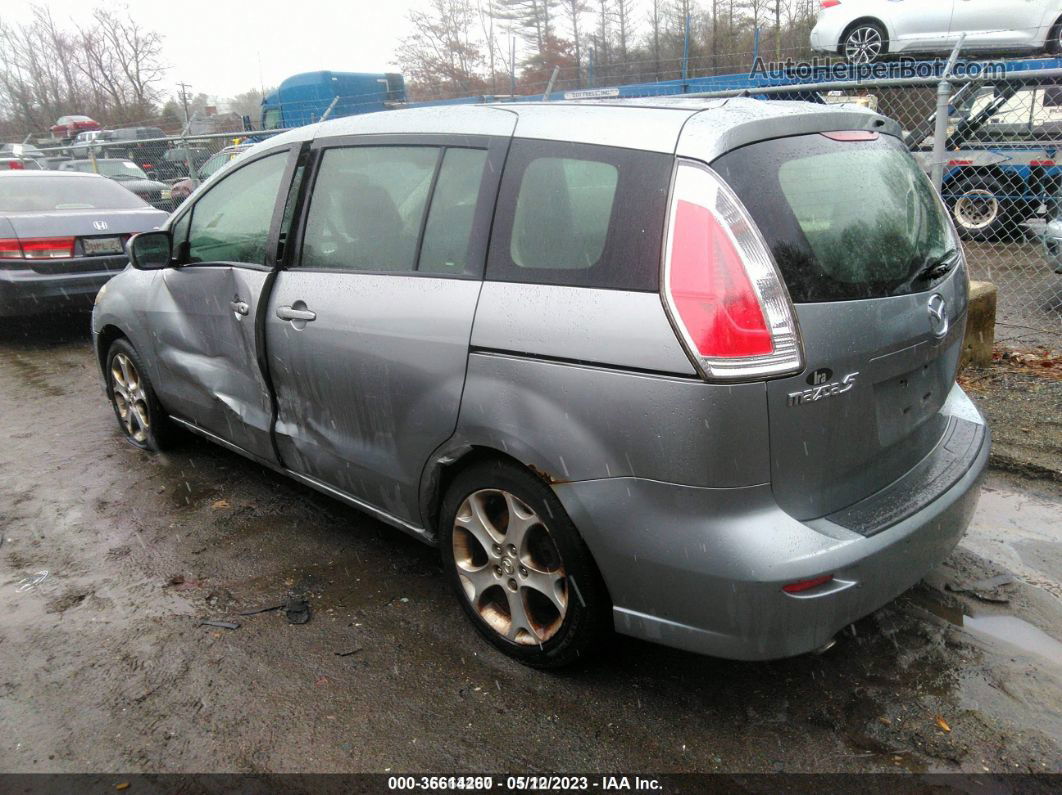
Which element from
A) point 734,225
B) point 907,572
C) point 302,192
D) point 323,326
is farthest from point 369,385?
point 907,572

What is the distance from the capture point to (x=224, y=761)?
7.80 ft

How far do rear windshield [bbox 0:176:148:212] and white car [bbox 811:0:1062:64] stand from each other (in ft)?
35.1

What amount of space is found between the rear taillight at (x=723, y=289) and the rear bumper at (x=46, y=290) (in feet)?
22.2

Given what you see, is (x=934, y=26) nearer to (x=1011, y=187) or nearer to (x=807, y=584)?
(x=1011, y=187)

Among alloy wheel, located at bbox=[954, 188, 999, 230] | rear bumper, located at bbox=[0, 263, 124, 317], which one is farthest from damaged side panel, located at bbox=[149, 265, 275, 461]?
alloy wheel, located at bbox=[954, 188, 999, 230]

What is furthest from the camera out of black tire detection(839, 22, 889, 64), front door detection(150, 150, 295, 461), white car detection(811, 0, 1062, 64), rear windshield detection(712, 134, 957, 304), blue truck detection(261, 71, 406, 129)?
blue truck detection(261, 71, 406, 129)

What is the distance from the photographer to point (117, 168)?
60.0 ft

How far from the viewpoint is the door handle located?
3.15 metres

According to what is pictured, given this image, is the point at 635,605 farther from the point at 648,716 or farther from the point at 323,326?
the point at 323,326

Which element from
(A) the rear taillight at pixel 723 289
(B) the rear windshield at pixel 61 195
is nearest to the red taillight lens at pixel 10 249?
(B) the rear windshield at pixel 61 195

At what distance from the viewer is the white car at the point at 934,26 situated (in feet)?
37.0

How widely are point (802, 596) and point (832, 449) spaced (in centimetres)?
42

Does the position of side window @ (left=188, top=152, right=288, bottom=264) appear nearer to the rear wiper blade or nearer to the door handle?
the door handle

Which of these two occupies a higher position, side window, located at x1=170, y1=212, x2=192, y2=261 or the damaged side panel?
side window, located at x1=170, y1=212, x2=192, y2=261
